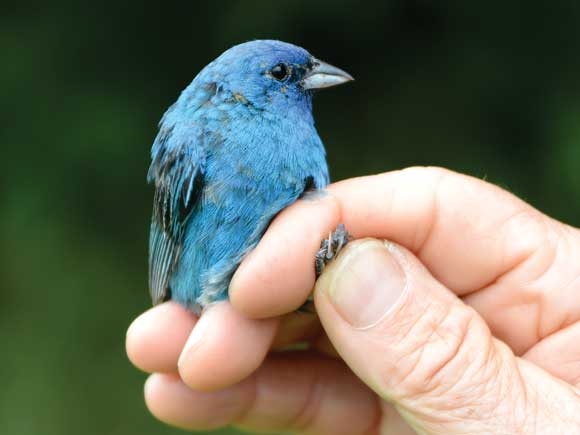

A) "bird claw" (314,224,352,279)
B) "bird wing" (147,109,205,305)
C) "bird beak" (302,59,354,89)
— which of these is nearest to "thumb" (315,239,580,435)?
"bird claw" (314,224,352,279)

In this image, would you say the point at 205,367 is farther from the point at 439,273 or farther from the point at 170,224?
the point at 439,273

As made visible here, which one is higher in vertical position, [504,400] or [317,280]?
[317,280]

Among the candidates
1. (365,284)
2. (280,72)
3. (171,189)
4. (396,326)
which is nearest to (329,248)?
(365,284)

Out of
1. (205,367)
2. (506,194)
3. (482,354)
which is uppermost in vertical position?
(506,194)

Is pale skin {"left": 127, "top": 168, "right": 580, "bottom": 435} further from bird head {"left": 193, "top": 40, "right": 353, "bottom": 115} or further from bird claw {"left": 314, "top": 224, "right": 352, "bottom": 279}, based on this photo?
bird head {"left": 193, "top": 40, "right": 353, "bottom": 115}

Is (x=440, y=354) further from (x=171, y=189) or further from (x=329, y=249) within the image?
(x=171, y=189)

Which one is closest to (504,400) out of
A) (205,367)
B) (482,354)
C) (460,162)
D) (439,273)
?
(482,354)

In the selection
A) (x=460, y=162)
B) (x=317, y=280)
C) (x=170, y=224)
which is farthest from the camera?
(x=460, y=162)
